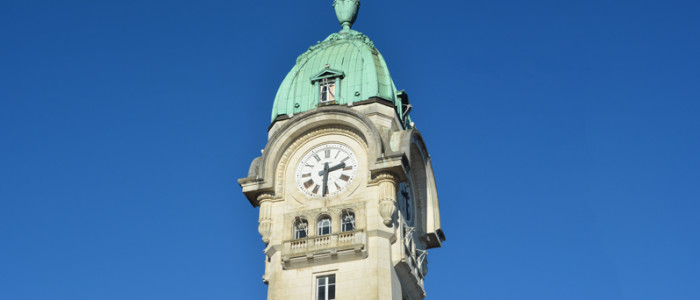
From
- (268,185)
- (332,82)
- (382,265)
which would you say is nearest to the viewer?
(382,265)

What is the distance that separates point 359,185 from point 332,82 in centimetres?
740

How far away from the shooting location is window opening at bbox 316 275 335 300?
5581 centimetres

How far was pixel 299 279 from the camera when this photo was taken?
185ft

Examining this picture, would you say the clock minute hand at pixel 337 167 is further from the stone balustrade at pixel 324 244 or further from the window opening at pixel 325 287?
the window opening at pixel 325 287

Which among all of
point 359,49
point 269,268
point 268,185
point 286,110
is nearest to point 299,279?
point 269,268

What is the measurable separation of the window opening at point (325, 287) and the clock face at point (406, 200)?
674 cm

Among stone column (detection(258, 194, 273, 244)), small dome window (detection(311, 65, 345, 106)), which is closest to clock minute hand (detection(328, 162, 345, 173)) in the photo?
stone column (detection(258, 194, 273, 244))

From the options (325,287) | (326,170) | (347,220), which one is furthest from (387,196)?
(325,287)

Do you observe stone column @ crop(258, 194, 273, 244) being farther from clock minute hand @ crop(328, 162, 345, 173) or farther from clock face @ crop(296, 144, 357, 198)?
clock minute hand @ crop(328, 162, 345, 173)

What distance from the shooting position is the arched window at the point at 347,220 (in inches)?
2271

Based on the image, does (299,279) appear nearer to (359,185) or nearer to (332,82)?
(359,185)

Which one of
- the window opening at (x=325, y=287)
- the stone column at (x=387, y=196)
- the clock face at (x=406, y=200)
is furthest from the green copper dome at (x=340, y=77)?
the window opening at (x=325, y=287)

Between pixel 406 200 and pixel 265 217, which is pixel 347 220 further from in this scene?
pixel 406 200

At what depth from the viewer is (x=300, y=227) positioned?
192 feet
